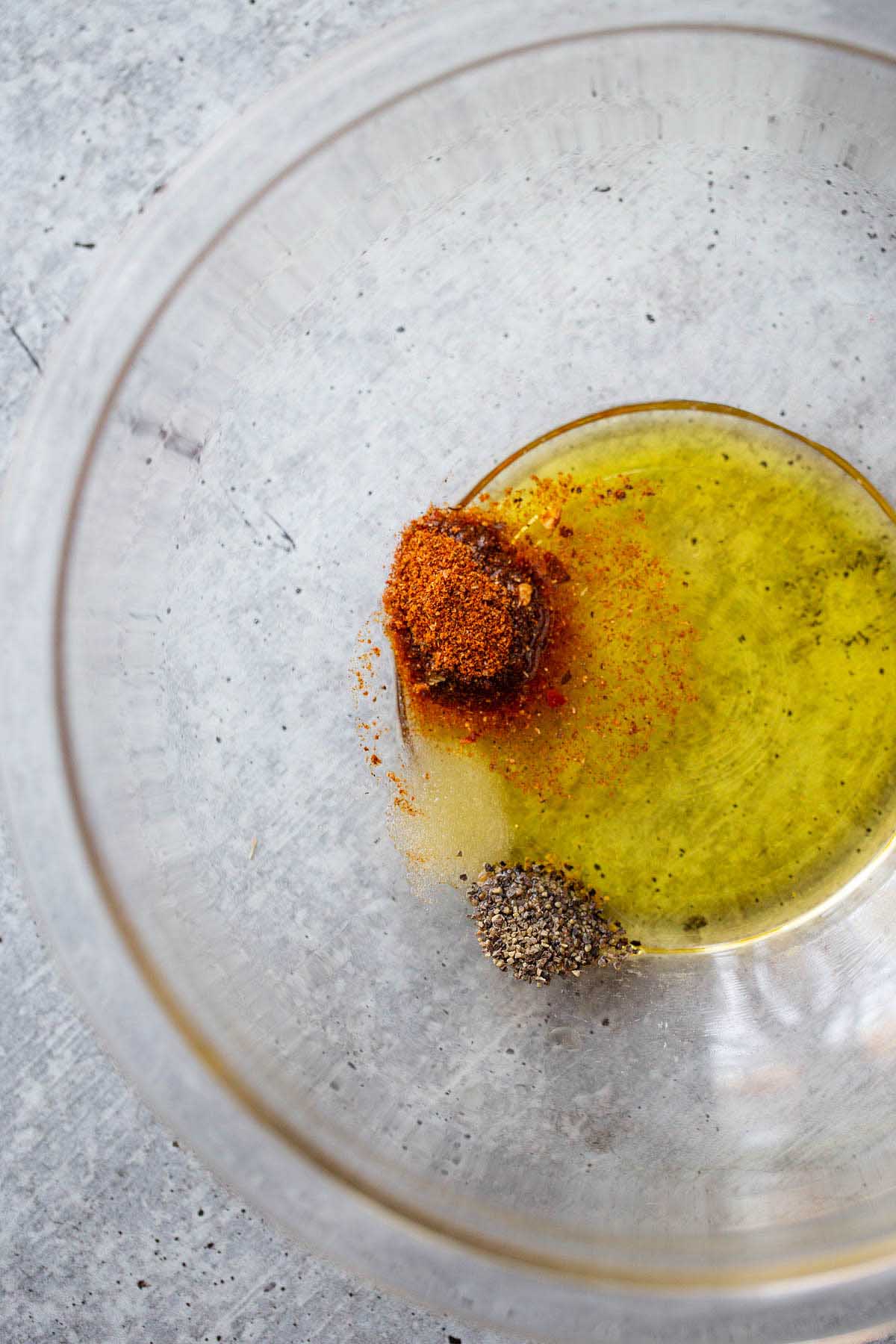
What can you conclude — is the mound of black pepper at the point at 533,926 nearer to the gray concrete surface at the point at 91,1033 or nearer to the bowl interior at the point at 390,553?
the bowl interior at the point at 390,553

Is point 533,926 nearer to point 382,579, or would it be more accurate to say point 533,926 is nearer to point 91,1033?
point 382,579

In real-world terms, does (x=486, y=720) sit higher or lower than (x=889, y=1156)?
higher

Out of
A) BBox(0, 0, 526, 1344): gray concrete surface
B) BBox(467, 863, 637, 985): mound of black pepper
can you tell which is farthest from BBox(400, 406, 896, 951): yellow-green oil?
BBox(0, 0, 526, 1344): gray concrete surface

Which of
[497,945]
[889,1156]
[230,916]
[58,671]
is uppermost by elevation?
[58,671]

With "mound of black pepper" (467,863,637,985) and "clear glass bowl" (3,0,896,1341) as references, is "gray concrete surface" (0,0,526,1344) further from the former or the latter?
"mound of black pepper" (467,863,637,985)

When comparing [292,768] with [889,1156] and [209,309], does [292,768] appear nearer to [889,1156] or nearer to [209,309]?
[209,309]

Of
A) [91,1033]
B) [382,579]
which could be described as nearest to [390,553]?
[382,579]

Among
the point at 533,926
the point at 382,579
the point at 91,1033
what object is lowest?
the point at 533,926

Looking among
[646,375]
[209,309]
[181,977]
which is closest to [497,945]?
[181,977]
